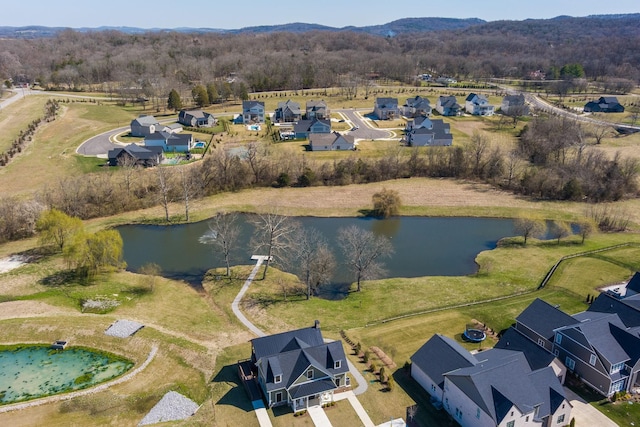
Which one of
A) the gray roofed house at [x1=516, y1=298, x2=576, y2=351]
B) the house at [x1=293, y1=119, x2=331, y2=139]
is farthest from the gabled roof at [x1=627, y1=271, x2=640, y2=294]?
the house at [x1=293, y1=119, x2=331, y2=139]

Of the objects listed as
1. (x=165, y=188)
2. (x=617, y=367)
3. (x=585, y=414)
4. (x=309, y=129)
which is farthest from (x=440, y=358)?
(x=309, y=129)

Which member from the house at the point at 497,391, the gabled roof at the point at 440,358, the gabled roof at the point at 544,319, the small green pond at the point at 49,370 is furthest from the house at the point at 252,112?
the house at the point at 497,391

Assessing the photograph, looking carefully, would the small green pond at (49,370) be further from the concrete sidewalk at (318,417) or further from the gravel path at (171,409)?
the concrete sidewalk at (318,417)

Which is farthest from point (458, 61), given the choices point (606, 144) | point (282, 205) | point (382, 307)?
point (382, 307)

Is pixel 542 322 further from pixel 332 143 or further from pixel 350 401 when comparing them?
pixel 332 143

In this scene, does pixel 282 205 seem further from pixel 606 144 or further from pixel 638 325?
pixel 606 144
